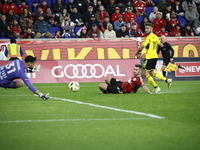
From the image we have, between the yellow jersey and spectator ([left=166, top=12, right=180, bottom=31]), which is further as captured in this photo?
spectator ([left=166, top=12, right=180, bottom=31])

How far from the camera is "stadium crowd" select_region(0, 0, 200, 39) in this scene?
74.4ft

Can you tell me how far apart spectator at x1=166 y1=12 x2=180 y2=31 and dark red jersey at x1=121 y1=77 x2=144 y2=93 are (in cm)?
1273

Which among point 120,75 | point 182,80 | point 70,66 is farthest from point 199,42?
point 70,66

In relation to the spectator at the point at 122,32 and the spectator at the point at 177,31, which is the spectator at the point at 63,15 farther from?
the spectator at the point at 177,31

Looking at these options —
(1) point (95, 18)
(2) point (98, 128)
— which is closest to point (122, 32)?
(1) point (95, 18)

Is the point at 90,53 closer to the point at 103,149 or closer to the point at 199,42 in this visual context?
the point at 199,42

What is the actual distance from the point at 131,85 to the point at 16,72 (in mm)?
3855

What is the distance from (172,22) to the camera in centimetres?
2562

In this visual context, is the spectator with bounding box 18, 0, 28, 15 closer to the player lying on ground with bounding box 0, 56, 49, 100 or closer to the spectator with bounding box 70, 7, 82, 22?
the spectator with bounding box 70, 7, 82, 22

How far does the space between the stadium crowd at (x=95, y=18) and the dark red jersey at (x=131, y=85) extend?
32.5ft

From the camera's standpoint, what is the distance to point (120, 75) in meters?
20.3

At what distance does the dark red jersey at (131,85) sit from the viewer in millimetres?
12367

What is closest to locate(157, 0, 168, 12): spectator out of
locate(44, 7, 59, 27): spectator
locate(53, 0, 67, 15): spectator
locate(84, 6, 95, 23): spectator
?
locate(84, 6, 95, 23): spectator

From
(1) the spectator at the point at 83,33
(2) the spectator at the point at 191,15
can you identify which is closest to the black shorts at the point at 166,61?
(1) the spectator at the point at 83,33
